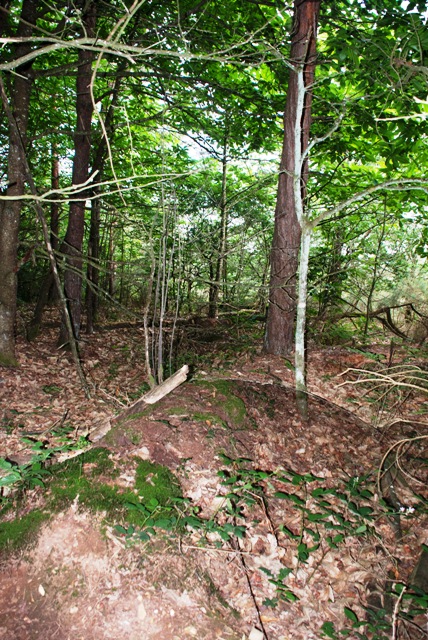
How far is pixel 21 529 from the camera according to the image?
2752mm

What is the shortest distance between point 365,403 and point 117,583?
3.78 meters

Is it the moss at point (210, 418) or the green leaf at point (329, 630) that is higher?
the moss at point (210, 418)

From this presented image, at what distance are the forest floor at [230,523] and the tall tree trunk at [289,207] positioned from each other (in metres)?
0.73

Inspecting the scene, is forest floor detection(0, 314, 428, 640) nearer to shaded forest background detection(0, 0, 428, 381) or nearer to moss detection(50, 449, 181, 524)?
moss detection(50, 449, 181, 524)

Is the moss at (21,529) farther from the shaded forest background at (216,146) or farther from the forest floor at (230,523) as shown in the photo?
the shaded forest background at (216,146)

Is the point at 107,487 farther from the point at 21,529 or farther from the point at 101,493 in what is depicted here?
the point at 21,529

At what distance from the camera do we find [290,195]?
5.48m

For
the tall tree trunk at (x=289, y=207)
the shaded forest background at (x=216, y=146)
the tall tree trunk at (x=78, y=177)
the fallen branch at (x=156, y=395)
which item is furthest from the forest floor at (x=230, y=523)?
the tall tree trunk at (x=78, y=177)

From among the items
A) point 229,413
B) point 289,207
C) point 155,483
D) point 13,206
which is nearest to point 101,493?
point 155,483

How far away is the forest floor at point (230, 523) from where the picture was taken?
251cm

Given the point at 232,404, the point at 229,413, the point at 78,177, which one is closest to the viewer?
the point at 229,413

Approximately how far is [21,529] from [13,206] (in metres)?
4.37

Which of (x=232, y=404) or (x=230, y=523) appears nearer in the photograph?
(x=230, y=523)

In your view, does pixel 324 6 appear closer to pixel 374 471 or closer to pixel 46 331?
pixel 374 471
